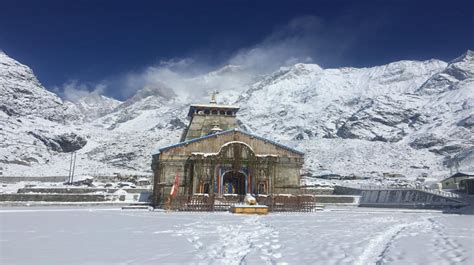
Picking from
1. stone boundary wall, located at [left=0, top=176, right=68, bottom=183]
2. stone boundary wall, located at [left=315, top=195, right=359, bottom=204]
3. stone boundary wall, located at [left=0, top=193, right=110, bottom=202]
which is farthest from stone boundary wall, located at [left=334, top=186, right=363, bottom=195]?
stone boundary wall, located at [left=0, top=176, right=68, bottom=183]

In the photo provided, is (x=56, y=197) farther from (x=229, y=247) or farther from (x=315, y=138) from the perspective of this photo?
(x=315, y=138)

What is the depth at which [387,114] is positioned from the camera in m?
185

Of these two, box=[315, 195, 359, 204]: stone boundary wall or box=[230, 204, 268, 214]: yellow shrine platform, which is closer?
box=[230, 204, 268, 214]: yellow shrine platform

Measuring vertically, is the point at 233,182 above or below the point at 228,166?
below

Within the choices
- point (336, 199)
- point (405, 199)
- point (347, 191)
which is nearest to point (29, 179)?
point (336, 199)

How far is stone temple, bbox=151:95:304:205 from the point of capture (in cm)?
3256

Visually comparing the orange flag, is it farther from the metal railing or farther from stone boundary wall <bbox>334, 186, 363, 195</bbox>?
stone boundary wall <bbox>334, 186, 363, 195</bbox>

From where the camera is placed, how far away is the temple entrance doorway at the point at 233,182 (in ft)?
113

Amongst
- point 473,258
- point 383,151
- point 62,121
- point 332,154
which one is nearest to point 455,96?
point 383,151

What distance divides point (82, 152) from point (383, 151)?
9735 centimetres

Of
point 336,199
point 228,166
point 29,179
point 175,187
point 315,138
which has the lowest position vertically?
point 336,199

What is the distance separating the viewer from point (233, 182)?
114 ft

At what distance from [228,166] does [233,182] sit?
2.05m

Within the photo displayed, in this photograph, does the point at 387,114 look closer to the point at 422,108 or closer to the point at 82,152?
the point at 422,108
